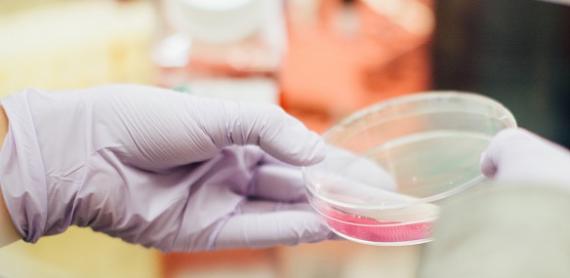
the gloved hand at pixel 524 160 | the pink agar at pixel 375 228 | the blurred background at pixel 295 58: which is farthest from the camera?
the blurred background at pixel 295 58

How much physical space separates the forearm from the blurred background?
0.28m

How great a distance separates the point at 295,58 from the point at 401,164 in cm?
43

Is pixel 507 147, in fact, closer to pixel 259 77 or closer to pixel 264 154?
pixel 264 154

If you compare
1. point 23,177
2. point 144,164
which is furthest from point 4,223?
point 144,164

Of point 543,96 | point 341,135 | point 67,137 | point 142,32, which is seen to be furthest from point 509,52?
point 67,137

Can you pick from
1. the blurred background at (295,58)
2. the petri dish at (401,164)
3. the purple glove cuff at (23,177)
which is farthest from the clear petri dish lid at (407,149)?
the purple glove cuff at (23,177)

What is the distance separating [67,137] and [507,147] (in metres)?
0.50

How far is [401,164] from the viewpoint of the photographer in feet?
3.62

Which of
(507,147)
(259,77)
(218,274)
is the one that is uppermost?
(507,147)

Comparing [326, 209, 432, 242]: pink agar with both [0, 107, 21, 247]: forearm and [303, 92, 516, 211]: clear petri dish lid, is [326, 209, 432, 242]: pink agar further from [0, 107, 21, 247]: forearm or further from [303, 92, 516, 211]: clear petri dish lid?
[0, 107, 21, 247]: forearm

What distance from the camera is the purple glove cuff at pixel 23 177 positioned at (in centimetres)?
87

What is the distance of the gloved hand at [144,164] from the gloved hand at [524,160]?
20 cm

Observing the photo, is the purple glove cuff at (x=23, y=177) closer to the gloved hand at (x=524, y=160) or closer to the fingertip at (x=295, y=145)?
the fingertip at (x=295, y=145)

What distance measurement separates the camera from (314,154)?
0.91 m
